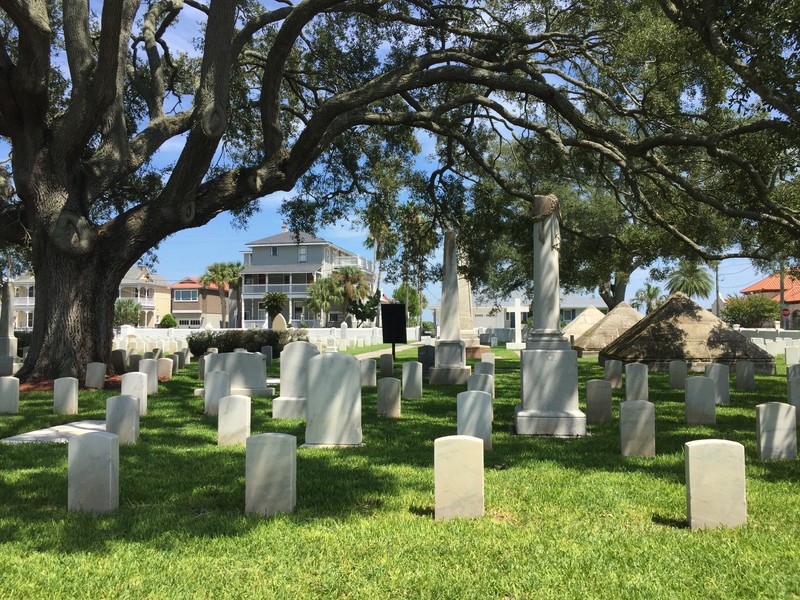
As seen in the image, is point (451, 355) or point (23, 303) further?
point (23, 303)

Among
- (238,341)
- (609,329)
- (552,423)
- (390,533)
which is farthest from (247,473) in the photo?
(609,329)

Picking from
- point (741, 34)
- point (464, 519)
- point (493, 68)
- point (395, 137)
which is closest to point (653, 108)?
point (493, 68)

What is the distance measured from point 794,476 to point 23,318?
3012 inches

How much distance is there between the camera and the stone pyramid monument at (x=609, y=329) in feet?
86.5

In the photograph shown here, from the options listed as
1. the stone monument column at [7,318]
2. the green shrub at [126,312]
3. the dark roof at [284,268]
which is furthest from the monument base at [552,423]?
the green shrub at [126,312]

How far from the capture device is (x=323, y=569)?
13.0 ft

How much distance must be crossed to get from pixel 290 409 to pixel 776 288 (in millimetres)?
80404

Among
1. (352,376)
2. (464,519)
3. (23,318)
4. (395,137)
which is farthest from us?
(23,318)

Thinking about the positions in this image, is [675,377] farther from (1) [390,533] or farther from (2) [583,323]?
(2) [583,323]

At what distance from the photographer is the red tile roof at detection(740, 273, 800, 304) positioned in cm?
6581

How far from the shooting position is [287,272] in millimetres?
58875

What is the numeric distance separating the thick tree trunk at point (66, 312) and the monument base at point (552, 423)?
9767mm

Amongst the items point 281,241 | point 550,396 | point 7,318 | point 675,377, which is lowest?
point 675,377

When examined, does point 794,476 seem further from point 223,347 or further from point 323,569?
point 223,347
